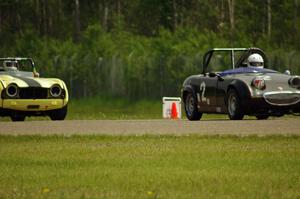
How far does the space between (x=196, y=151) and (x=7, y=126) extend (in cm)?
834

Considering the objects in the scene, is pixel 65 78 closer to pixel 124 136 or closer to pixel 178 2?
pixel 178 2

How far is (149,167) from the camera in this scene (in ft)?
54.9

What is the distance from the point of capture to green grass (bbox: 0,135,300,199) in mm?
14016

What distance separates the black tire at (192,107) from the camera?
1186 inches

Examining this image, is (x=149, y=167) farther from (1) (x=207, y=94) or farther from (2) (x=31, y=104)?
(2) (x=31, y=104)

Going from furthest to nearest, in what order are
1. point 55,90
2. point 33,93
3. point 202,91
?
point 55,90, point 33,93, point 202,91

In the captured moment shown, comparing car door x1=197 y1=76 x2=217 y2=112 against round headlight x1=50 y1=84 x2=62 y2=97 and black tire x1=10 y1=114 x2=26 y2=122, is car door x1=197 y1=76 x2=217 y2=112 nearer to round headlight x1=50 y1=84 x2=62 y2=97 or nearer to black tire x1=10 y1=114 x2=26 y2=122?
round headlight x1=50 y1=84 x2=62 y2=97

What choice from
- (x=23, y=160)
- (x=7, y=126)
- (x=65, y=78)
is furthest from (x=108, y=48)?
(x=23, y=160)

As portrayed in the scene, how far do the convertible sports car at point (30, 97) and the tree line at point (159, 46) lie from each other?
18890mm

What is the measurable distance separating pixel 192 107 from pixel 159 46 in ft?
97.9

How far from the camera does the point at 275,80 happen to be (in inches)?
1078

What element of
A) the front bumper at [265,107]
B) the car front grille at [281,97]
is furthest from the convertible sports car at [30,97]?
the car front grille at [281,97]

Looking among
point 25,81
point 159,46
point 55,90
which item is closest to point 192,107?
point 55,90

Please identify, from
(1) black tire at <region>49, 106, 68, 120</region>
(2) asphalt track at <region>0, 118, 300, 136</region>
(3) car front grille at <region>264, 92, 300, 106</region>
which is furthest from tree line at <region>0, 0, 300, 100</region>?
(2) asphalt track at <region>0, 118, 300, 136</region>
